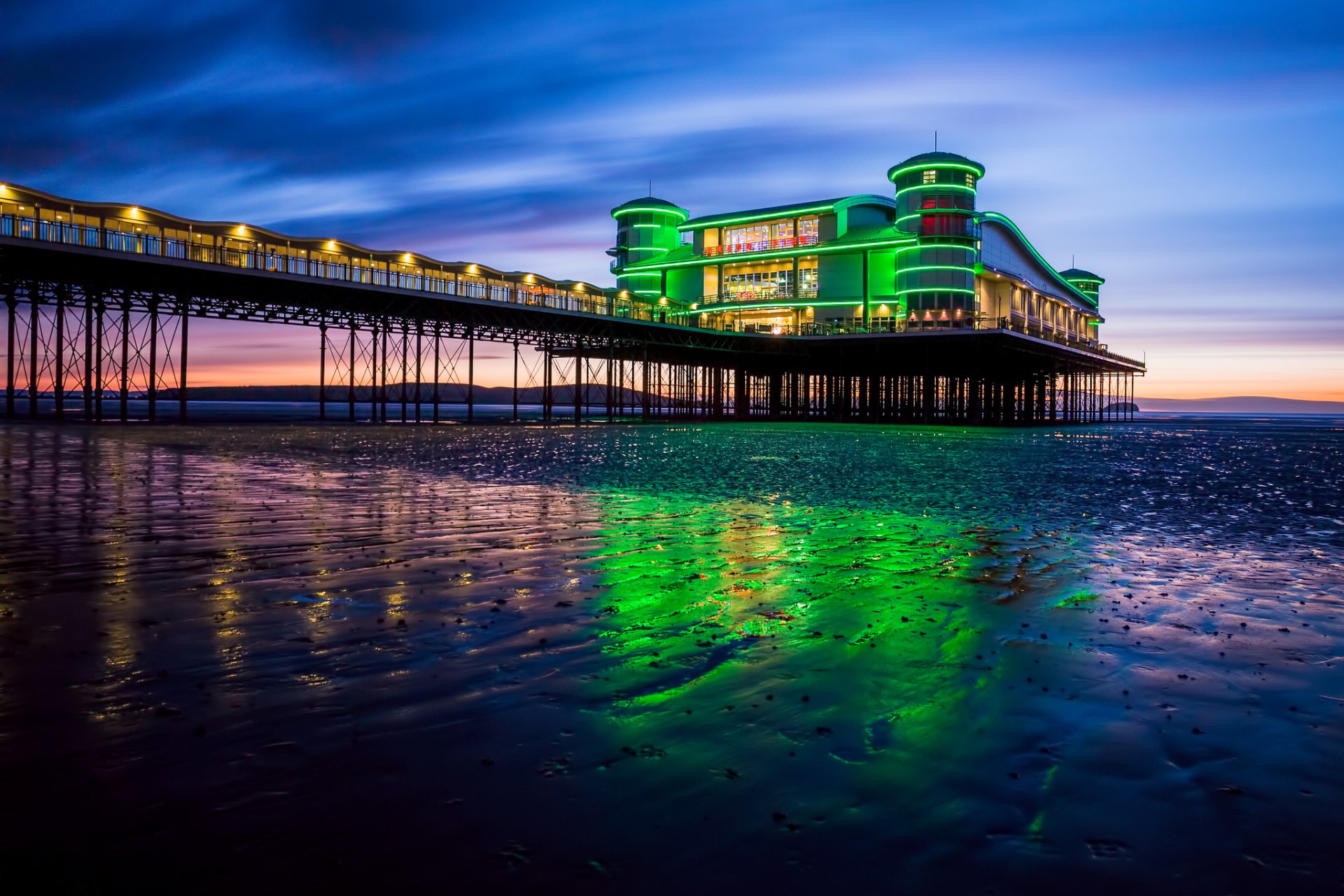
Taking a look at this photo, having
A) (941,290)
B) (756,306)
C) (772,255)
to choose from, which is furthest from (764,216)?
(941,290)

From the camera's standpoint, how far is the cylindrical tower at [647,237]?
93625 millimetres

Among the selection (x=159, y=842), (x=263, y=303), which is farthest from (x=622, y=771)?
(x=263, y=303)

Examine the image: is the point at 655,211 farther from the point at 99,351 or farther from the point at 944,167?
the point at 99,351

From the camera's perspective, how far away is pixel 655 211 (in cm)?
9388

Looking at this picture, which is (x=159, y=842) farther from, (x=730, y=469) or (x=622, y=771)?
(x=730, y=469)

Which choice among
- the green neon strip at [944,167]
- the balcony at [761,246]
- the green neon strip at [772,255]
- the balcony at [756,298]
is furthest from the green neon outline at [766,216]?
the green neon strip at [944,167]

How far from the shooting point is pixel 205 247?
39875 mm

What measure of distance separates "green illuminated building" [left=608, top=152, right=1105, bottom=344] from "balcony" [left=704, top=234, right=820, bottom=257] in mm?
149

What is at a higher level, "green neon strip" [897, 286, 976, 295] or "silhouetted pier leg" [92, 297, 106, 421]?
"green neon strip" [897, 286, 976, 295]

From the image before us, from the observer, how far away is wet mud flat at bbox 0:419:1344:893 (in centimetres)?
317

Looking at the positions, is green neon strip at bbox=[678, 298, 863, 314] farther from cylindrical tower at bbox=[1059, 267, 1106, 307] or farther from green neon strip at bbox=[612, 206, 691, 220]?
cylindrical tower at bbox=[1059, 267, 1106, 307]

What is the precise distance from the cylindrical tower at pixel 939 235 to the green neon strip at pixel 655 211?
Result: 27.7 metres

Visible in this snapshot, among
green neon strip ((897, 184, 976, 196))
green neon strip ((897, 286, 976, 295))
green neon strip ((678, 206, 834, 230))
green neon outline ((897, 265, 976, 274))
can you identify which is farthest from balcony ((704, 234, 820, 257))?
green neon strip ((897, 286, 976, 295))

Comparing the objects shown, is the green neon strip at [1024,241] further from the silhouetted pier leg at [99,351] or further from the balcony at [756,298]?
the silhouetted pier leg at [99,351]
